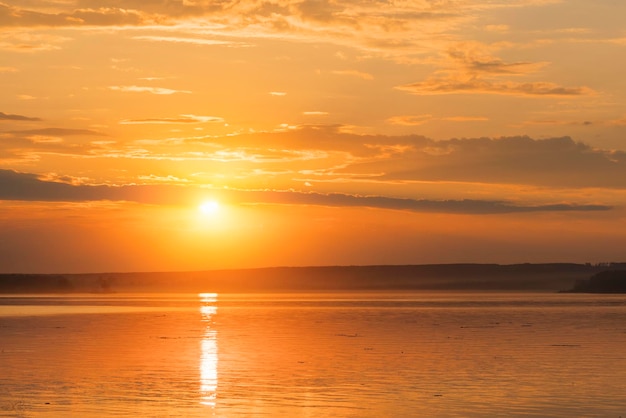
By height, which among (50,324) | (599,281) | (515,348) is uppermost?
(599,281)

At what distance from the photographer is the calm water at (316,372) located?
2395 cm

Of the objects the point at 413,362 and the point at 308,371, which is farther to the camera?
the point at 413,362

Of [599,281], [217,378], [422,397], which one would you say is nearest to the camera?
[422,397]

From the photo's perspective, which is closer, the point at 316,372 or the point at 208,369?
the point at 316,372

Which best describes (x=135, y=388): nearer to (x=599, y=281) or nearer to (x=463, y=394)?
(x=463, y=394)

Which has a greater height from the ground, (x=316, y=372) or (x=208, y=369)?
(x=208, y=369)

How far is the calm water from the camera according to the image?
78.6 feet

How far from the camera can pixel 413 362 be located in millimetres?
34344

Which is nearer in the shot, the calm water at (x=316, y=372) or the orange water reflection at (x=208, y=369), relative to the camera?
Answer: the calm water at (x=316, y=372)

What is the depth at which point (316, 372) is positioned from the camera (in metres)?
31.1

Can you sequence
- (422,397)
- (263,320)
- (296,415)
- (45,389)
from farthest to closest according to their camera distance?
(263,320) < (45,389) < (422,397) < (296,415)

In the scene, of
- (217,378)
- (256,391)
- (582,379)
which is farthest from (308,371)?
(582,379)

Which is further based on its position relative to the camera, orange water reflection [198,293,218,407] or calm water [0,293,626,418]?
orange water reflection [198,293,218,407]

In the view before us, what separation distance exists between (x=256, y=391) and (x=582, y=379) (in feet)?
29.7
